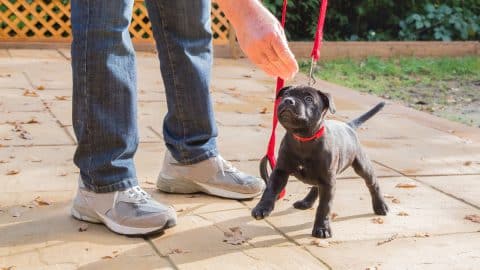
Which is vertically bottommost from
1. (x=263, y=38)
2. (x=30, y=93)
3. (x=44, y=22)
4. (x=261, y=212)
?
(x=30, y=93)

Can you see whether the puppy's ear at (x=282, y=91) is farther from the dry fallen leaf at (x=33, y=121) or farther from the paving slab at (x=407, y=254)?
the dry fallen leaf at (x=33, y=121)

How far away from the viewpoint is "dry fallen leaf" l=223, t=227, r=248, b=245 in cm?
263

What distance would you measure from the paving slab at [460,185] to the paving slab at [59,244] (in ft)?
4.69

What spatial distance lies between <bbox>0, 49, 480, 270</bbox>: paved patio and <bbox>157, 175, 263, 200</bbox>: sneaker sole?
1.5 inches

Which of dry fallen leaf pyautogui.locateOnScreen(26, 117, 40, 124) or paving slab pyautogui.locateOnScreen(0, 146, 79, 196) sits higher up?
paving slab pyautogui.locateOnScreen(0, 146, 79, 196)

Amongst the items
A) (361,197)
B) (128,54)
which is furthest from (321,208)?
(128,54)

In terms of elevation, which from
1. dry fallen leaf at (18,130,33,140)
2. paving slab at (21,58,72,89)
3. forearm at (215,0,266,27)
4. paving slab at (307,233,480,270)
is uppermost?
forearm at (215,0,266,27)

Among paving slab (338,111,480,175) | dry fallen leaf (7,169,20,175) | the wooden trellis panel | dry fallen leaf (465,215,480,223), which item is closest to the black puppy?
dry fallen leaf (465,215,480,223)

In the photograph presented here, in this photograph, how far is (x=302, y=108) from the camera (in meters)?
2.50

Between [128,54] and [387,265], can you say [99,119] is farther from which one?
[387,265]

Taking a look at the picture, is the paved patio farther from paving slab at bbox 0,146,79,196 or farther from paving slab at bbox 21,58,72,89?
paving slab at bbox 21,58,72,89

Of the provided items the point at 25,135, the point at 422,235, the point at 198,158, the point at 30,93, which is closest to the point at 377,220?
the point at 422,235

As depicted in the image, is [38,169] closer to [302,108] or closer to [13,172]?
[13,172]

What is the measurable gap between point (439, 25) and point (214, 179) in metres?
6.87
